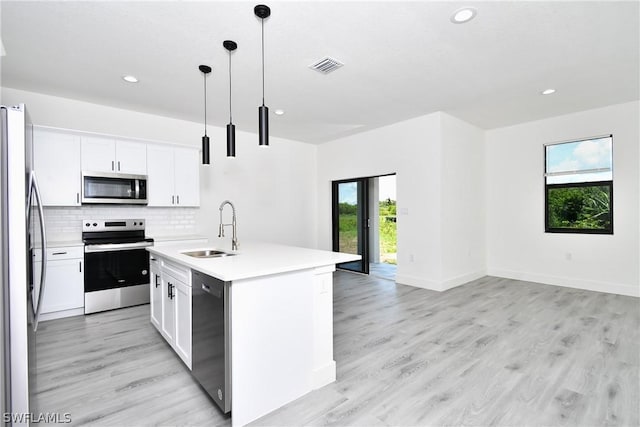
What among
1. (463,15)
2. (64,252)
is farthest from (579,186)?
(64,252)

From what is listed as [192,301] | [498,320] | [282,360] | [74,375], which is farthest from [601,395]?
[74,375]

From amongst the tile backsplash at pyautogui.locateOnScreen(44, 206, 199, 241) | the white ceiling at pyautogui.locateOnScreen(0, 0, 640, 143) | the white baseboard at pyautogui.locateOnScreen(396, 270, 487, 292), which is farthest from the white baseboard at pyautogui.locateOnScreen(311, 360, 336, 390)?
the tile backsplash at pyautogui.locateOnScreen(44, 206, 199, 241)

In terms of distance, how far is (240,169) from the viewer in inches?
217

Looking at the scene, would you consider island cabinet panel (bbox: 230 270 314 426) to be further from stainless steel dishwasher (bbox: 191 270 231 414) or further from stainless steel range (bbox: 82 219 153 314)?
stainless steel range (bbox: 82 219 153 314)

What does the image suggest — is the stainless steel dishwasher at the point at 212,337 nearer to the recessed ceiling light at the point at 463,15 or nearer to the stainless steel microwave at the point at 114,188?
the recessed ceiling light at the point at 463,15

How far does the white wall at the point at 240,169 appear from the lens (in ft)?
13.1

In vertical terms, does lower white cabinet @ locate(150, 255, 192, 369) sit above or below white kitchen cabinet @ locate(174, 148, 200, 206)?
below

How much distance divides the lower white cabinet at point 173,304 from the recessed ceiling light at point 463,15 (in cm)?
272

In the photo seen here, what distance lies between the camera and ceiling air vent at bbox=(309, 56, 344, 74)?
294cm

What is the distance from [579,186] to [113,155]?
6773mm

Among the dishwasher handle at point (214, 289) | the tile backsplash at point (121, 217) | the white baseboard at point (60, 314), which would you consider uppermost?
the tile backsplash at point (121, 217)

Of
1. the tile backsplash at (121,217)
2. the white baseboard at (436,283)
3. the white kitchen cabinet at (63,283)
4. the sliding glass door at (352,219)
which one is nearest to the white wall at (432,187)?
the white baseboard at (436,283)

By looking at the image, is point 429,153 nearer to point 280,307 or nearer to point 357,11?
point 357,11

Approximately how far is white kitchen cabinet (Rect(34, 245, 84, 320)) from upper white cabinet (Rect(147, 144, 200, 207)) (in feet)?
3.62
